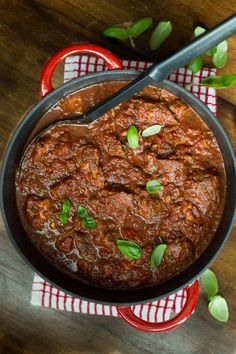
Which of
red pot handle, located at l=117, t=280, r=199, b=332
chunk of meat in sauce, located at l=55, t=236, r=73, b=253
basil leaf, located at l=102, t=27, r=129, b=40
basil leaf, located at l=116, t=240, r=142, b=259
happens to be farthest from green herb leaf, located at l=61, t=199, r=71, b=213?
basil leaf, located at l=102, t=27, r=129, b=40

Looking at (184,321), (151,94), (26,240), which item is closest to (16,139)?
(26,240)

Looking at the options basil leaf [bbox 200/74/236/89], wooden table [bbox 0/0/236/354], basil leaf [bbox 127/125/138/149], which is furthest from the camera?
wooden table [bbox 0/0/236/354]

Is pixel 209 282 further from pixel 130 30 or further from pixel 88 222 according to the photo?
pixel 130 30

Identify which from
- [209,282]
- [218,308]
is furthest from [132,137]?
[218,308]

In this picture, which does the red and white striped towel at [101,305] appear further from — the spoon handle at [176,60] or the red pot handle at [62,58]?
the spoon handle at [176,60]

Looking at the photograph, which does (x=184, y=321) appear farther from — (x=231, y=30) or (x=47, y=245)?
(x=231, y=30)

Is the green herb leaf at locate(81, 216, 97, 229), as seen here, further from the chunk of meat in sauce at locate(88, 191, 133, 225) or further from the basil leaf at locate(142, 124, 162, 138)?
the basil leaf at locate(142, 124, 162, 138)
